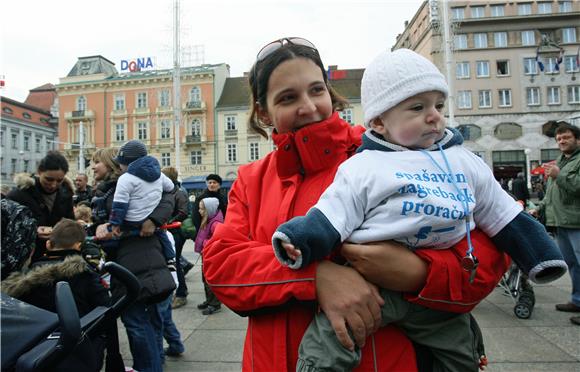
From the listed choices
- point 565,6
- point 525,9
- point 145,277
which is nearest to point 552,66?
point 525,9

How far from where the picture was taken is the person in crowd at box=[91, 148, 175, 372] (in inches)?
138

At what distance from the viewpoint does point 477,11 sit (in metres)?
41.6

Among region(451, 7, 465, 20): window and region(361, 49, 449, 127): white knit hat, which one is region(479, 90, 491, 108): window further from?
region(361, 49, 449, 127): white knit hat

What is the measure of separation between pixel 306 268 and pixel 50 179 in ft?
12.5

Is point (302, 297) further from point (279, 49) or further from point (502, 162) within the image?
point (502, 162)

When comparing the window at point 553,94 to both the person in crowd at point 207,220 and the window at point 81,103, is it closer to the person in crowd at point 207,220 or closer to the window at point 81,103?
the person in crowd at point 207,220

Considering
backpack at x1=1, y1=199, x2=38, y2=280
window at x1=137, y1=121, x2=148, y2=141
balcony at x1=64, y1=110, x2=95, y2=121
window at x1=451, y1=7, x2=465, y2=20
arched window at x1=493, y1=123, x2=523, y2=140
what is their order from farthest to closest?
balcony at x1=64, y1=110, x2=95, y2=121
window at x1=137, y1=121, x2=148, y2=141
window at x1=451, y1=7, x2=465, y2=20
arched window at x1=493, y1=123, x2=523, y2=140
backpack at x1=1, y1=199, x2=38, y2=280

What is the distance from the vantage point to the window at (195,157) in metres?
45.7

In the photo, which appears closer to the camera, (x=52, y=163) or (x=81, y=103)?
(x=52, y=163)

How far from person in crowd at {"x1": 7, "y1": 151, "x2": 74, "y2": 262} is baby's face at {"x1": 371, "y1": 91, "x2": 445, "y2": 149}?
3.66 metres

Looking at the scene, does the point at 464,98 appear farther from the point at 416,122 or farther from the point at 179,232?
the point at 416,122

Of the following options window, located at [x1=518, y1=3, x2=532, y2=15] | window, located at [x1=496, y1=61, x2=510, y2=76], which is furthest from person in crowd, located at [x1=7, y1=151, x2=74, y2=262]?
window, located at [x1=518, y1=3, x2=532, y2=15]

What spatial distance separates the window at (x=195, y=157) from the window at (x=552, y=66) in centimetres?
3699

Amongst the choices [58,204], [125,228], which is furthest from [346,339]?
[58,204]
